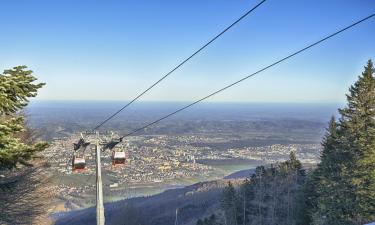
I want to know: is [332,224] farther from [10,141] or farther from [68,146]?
[68,146]

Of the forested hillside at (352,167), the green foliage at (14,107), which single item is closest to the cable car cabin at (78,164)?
the green foliage at (14,107)

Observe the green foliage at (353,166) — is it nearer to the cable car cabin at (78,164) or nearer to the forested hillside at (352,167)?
the forested hillside at (352,167)

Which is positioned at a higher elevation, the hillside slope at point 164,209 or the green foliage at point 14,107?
the green foliage at point 14,107

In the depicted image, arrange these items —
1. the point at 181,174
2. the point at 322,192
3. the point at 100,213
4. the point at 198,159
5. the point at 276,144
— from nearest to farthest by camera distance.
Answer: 1. the point at 100,213
2. the point at 322,192
3. the point at 181,174
4. the point at 198,159
5. the point at 276,144

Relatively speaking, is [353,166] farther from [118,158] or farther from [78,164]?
[78,164]

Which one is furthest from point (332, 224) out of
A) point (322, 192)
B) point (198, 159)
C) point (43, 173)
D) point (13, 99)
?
point (198, 159)

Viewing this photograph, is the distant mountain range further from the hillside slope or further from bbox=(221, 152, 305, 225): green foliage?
bbox=(221, 152, 305, 225): green foliage
